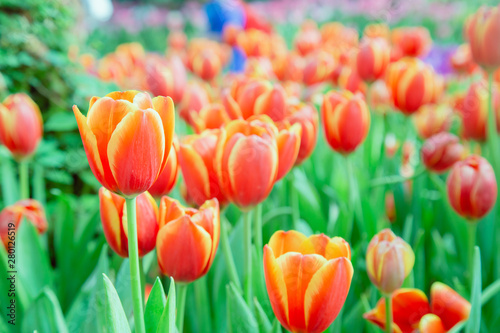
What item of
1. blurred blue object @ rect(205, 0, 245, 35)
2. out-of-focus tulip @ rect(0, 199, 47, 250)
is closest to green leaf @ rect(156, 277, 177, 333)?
out-of-focus tulip @ rect(0, 199, 47, 250)

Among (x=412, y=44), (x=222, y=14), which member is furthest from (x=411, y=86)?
(x=222, y=14)

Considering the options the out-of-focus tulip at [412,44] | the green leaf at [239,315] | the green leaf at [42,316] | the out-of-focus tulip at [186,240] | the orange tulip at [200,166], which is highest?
the out-of-focus tulip at [412,44]

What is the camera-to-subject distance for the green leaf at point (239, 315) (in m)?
0.59

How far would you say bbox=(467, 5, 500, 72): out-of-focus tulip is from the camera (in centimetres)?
103

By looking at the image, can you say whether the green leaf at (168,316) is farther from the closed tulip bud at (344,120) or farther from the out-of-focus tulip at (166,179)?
the closed tulip bud at (344,120)

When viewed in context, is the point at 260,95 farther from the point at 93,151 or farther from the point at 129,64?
the point at 129,64

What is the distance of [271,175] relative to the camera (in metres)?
0.63

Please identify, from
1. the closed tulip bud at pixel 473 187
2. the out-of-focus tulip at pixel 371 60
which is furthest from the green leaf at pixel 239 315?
the out-of-focus tulip at pixel 371 60

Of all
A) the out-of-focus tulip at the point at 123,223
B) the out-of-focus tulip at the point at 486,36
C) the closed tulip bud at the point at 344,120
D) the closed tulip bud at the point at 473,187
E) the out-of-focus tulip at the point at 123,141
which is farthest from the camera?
the out-of-focus tulip at the point at 486,36

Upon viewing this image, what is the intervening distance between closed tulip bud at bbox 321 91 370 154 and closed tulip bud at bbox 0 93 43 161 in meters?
0.58

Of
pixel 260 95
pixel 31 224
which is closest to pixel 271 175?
pixel 260 95

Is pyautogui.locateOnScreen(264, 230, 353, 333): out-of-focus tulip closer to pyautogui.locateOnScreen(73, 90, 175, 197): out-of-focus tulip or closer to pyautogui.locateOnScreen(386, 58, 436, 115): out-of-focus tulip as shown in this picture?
pyautogui.locateOnScreen(73, 90, 175, 197): out-of-focus tulip

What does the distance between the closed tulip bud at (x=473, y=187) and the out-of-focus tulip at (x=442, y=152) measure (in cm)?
16

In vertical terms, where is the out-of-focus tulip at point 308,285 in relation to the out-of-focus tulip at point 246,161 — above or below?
below
